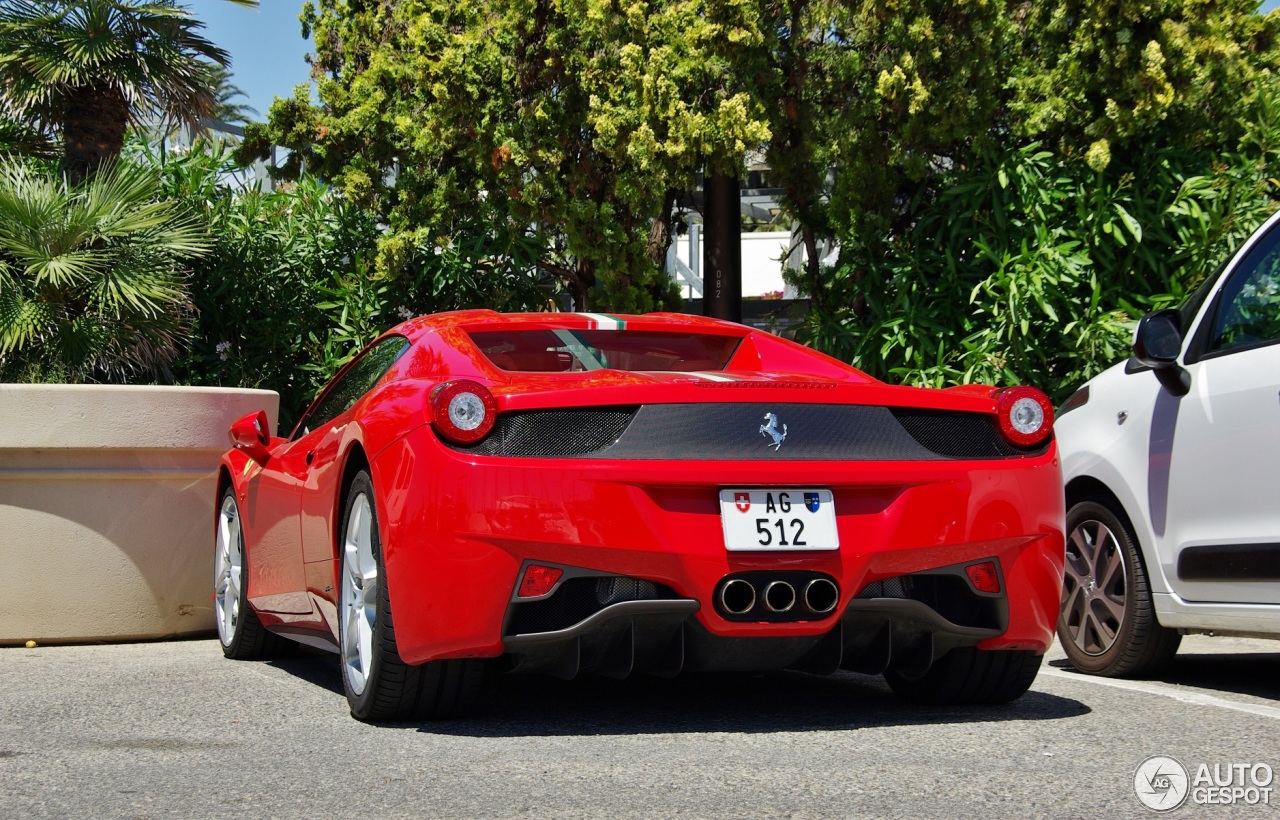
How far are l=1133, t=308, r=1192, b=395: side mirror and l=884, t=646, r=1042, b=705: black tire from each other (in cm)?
129

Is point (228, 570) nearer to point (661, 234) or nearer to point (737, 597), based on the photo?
point (737, 597)

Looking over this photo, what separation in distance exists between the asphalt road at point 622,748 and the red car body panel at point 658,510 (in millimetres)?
326

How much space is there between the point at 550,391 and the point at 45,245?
6798 mm

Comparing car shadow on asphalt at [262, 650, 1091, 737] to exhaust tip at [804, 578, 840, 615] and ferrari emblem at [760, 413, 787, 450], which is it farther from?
ferrari emblem at [760, 413, 787, 450]

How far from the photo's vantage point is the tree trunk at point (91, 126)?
40.6 ft

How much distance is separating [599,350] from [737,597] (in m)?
1.34

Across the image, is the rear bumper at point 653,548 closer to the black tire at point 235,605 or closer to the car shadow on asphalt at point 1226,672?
the car shadow on asphalt at point 1226,672

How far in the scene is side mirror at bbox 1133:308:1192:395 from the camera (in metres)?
5.41

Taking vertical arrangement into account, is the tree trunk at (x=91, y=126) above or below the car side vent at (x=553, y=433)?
above

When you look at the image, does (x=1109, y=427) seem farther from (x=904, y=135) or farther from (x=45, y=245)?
(x=45, y=245)

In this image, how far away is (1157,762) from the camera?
3.85 metres

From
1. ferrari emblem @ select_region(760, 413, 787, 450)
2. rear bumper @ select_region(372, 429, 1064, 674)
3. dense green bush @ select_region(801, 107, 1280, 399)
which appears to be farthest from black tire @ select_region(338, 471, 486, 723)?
dense green bush @ select_region(801, 107, 1280, 399)

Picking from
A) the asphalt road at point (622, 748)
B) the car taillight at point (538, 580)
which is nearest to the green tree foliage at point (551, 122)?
the asphalt road at point (622, 748)

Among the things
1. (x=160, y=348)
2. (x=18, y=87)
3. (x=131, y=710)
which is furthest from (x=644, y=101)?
(x=131, y=710)
